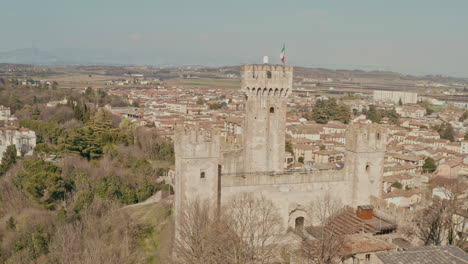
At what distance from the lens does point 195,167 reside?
78.5 feet

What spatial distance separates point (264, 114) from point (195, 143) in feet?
21.7

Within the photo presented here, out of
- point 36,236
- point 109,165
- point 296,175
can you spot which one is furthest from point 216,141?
point 109,165

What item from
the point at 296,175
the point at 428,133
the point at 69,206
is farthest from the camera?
the point at 428,133

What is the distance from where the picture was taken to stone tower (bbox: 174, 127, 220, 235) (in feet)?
77.9

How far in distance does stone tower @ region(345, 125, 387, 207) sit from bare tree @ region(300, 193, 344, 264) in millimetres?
1446

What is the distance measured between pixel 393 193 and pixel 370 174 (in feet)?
84.9

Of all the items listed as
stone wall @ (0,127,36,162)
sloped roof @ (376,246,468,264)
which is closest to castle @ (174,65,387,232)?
sloped roof @ (376,246,468,264)

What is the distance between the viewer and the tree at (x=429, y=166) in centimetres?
6894

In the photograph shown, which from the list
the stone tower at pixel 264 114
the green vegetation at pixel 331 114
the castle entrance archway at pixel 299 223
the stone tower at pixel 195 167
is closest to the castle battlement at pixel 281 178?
the stone tower at pixel 195 167

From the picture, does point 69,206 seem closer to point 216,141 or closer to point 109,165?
point 109,165

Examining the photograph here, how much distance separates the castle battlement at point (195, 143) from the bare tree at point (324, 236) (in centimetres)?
666

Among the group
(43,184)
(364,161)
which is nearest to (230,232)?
(364,161)

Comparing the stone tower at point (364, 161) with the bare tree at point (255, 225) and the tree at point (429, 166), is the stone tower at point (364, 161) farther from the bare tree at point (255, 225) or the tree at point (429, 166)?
the tree at point (429, 166)

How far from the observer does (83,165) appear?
46.4 m
